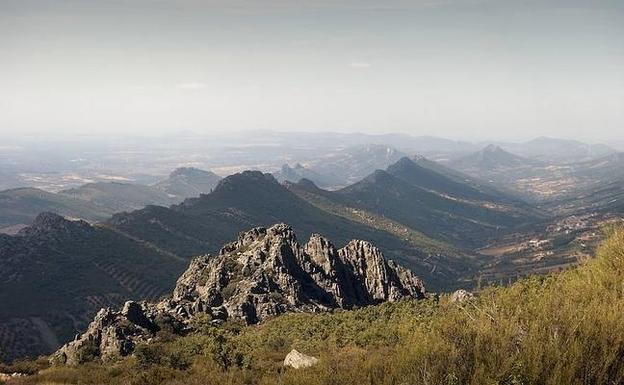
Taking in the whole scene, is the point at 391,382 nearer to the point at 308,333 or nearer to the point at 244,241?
the point at 308,333

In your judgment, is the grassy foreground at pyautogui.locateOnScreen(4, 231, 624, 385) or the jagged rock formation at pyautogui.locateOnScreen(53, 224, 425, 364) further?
the jagged rock formation at pyautogui.locateOnScreen(53, 224, 425, 364)

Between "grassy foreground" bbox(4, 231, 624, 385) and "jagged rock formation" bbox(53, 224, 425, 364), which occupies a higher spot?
"grassy foreground" bbox(4, 231, 624, 385)

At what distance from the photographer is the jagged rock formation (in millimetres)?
85750

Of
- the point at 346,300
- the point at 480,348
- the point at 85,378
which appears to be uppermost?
→ the point at 480,348

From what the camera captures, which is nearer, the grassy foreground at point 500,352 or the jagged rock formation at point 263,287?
the grassy foreground at point 500,352

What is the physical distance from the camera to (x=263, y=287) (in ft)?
385

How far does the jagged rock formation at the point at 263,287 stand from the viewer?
8575cm

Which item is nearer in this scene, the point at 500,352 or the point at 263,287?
the point at 500,352

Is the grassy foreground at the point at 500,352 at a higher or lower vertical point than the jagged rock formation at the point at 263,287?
higher

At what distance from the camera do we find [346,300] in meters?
128

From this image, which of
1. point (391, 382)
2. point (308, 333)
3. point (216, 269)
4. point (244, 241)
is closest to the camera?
point (391, 382)

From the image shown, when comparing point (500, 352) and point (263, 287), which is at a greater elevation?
point (500, 352)

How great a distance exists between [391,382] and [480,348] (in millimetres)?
6965

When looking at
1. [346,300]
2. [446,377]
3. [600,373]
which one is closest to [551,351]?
[600,373]
